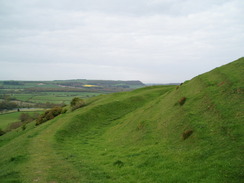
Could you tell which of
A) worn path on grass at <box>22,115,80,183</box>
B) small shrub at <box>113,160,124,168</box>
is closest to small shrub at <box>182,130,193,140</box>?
small shrub at <box>113,160,124,168</box>

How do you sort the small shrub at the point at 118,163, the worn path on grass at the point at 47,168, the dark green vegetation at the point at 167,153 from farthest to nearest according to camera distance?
the small shrub at the point at 118,163 < the worn path on grass at the point at 47,168 < the dark green vegetation at the point at 167,153

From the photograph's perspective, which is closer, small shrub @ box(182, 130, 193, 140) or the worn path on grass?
the worn path on grass

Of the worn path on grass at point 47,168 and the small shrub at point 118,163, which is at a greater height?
the small shrub at point 118,163

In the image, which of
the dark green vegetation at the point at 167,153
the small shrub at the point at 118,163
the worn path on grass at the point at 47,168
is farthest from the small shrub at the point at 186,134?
the worn path on grass at the point at 47,168

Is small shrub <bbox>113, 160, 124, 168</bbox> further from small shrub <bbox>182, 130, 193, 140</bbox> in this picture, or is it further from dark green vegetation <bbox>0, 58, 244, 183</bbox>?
small shrub <bbox>182, 130, 193, 140</bbox>

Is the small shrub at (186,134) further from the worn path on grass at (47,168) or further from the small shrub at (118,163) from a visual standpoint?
the worn path on grass at (47,168)

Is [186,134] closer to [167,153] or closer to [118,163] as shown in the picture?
[167,153]

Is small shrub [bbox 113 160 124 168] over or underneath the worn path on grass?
over

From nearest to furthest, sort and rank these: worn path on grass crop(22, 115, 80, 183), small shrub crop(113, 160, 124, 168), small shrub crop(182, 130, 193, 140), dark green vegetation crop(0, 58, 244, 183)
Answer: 1. dark green vegetation crop(0, 58, 244, 183)
2. worn path on grass crop(22, 115, 80, 183)
3. small shrub crop(113, 160, 124, 168)
4. small shrub crop(182, 130, 193, 140)

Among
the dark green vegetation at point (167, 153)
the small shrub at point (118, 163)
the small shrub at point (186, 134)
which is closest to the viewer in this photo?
the dark green vegetation at point (167, 153)

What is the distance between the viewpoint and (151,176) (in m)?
13.6

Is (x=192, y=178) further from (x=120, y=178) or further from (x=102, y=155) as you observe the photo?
(x=102, y=155)

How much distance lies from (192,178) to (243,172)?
2793 millimetres

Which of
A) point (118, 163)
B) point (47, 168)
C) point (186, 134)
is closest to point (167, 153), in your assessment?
point (186, 134)
